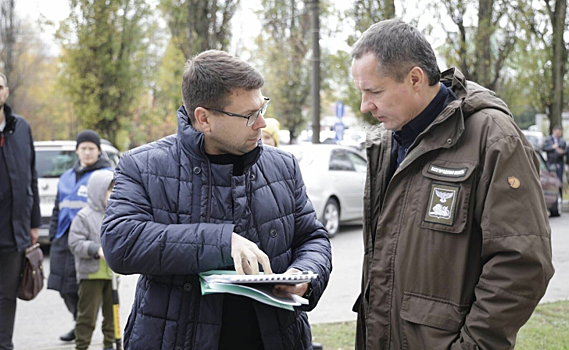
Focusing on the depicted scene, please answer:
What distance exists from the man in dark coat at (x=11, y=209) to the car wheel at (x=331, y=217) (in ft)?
24.7

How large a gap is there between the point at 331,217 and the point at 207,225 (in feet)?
32.5

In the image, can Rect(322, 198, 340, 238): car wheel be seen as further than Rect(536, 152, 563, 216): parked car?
No

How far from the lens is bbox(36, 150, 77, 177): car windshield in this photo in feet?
33.9

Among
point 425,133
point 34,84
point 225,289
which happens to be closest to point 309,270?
point 225,289

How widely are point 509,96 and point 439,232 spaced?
2085cm

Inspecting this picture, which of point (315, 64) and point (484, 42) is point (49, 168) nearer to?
point (315, 64)

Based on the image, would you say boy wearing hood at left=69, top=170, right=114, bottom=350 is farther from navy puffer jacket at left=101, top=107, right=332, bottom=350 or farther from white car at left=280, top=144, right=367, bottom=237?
white car at left=280, top=144, right=367, bottom=237

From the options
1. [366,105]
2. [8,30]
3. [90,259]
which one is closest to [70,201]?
[90,259]

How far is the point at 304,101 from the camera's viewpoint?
2880 centimetres

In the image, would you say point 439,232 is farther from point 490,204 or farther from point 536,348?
point 536,348

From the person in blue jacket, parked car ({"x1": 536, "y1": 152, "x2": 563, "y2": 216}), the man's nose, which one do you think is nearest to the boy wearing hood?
the person in blue jacket

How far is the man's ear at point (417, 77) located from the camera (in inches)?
94.1

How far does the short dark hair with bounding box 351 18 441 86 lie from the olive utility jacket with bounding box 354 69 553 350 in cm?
17

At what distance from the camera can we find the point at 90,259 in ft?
17.8
